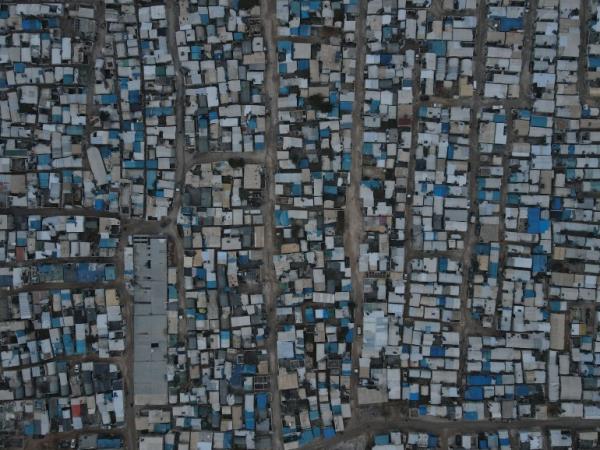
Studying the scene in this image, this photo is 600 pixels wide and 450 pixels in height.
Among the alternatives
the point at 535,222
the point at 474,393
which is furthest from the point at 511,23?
the point at 474,393

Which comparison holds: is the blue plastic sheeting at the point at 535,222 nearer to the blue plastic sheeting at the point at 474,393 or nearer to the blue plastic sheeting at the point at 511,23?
the blue plastic sheeting at the point at 474,393

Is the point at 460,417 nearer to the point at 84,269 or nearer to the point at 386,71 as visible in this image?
the point at 386,71

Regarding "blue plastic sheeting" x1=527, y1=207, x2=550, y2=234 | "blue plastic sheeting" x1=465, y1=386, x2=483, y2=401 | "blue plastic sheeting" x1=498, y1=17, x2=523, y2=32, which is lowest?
"blue plastic sheeting" x1=465, y1=386, x2=483, y2=401

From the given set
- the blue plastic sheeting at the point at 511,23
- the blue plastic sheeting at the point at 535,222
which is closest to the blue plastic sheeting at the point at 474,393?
the blue plastic sheeting at the point at 535,222

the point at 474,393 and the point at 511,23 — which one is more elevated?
the point at 511,23

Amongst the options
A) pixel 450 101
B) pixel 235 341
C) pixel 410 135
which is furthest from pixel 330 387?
pixel 450 101

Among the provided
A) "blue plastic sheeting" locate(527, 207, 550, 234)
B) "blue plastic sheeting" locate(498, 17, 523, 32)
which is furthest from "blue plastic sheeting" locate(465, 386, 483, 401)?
"blue plastic sheeting" locate(498, 17, 523, 32)

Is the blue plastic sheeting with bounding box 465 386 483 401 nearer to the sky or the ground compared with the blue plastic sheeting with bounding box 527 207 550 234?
nearer to the ground

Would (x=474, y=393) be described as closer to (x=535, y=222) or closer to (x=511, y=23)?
(x=535, y=222)

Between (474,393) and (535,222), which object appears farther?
(535,222)

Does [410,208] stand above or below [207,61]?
below

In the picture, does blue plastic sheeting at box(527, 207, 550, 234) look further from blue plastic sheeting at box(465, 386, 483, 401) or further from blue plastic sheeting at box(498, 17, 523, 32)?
blue plastic sheeting at box(498, 17, 523, 32)
